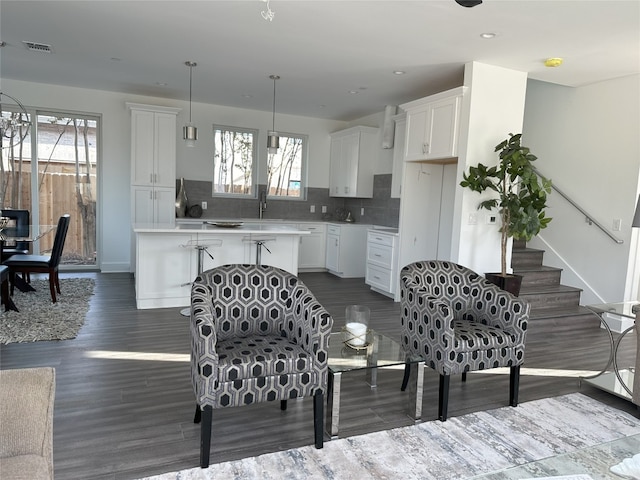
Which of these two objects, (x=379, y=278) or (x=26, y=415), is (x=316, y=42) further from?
(x=26, y=415)

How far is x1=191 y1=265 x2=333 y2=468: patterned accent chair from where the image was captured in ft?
7.07

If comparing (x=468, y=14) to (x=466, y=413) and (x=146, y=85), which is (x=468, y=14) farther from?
(x=146, y=85)

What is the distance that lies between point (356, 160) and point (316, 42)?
3.43 metres

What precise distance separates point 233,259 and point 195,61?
2312mm

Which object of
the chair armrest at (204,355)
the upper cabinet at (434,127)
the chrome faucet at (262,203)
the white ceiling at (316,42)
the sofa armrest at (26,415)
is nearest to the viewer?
the sofa armrest at (26,415)

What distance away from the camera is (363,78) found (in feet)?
17.5

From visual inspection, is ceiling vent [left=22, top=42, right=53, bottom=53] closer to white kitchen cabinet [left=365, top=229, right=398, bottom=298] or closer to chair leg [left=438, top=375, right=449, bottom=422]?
white kitchen cabinet [left=365, top=229, right=398, bottom=298]

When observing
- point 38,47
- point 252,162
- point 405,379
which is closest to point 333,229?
point 252,162

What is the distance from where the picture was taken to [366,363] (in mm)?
2553

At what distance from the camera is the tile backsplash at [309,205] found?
7.30 metres

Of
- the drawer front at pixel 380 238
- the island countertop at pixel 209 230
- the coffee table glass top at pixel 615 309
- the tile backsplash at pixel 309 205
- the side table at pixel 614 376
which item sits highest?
the tile backsplash at pixel 309 205

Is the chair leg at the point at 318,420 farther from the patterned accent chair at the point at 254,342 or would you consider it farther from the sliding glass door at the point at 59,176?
the sliding glass door at the point at 59,176

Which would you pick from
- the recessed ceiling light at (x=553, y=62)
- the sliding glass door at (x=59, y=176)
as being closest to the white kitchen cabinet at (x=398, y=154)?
the recessed ceiling light at (x=553, y=62)

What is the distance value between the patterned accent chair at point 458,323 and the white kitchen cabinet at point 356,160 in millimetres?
4314
